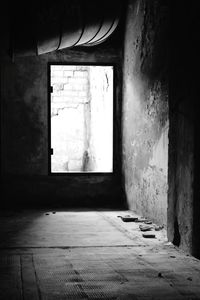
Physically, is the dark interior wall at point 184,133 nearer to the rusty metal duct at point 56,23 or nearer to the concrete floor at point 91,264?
the concrete floor at point 91,264

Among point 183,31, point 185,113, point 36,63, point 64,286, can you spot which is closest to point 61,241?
point 64,286

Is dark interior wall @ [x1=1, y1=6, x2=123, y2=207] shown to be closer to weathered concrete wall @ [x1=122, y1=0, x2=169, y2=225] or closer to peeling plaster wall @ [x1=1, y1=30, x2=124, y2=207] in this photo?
peeling plaster wall @ [x1=1, y1=30, x2=124, y2=207]

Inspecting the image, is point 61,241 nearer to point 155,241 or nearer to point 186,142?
point 155,241

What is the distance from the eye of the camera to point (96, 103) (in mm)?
8180

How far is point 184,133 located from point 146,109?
1478 millimetres

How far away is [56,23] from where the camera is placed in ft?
14.0

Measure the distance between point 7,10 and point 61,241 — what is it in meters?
2.65

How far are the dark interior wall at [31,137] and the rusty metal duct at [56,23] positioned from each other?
95 cm

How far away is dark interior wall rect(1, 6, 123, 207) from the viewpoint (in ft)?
18.6

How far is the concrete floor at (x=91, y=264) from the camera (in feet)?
6.98

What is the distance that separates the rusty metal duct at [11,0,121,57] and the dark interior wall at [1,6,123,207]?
953 mm

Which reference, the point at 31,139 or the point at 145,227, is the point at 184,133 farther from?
the point at 31,139

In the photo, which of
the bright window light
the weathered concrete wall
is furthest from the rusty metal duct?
the bright window light

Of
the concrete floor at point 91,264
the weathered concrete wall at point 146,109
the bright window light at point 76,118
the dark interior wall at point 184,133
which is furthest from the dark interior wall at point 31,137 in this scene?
the dark interior wall at point 184,133
